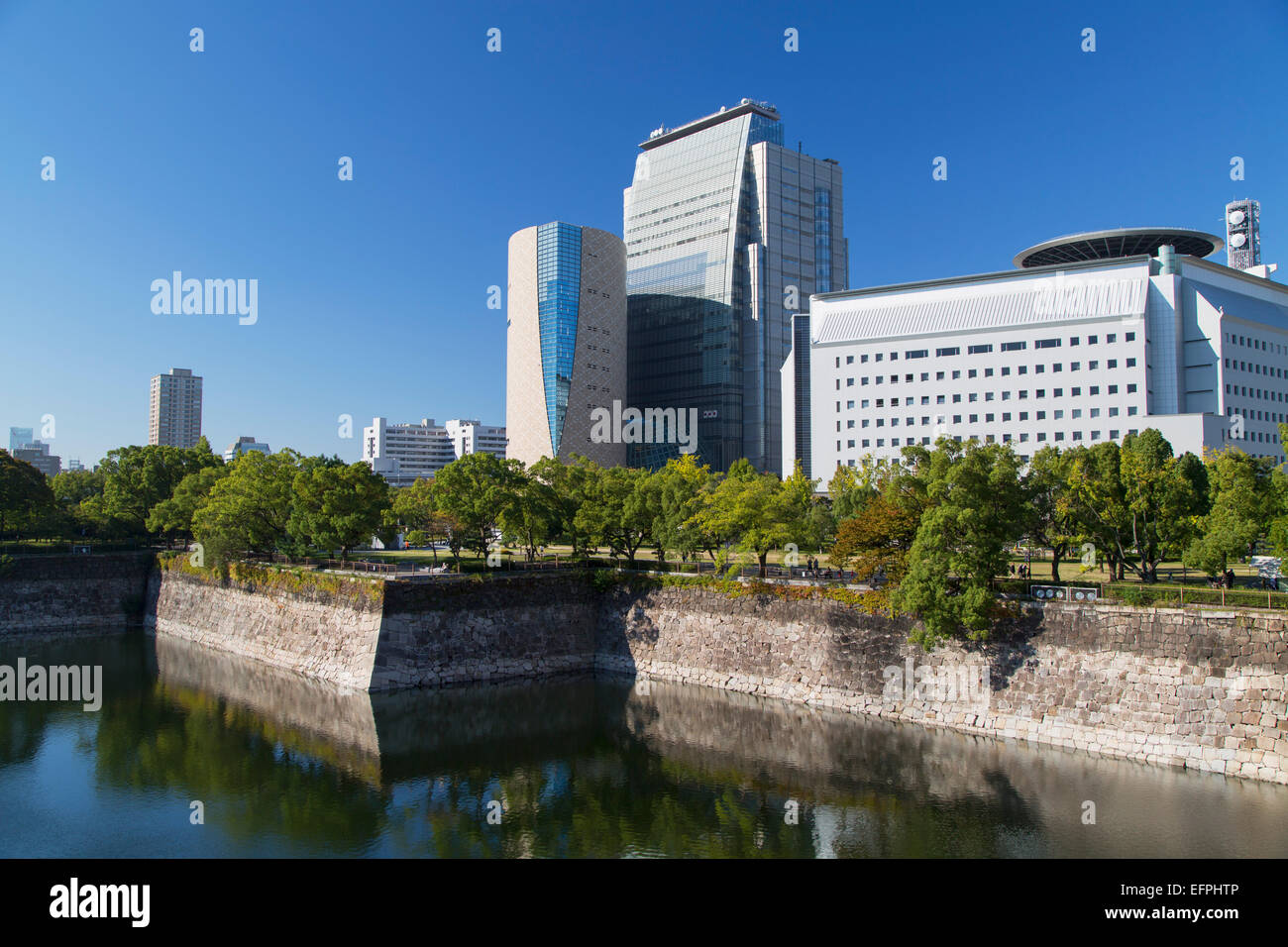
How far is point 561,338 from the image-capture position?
116 meters

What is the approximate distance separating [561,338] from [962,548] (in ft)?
283

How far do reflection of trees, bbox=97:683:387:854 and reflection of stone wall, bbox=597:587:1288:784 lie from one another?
21.0 m

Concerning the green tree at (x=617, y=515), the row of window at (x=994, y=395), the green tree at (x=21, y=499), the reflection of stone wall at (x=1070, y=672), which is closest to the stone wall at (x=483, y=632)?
the green tree at (x=617, y=515)

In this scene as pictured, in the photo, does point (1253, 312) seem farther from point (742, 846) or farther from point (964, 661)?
point (742, 846)

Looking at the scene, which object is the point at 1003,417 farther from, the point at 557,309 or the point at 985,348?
the point at 557,309

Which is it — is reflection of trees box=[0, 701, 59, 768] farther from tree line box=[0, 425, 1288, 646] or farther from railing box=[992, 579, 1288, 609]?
railing box=[992, 579, 1288, 609]

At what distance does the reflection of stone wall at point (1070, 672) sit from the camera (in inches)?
1172

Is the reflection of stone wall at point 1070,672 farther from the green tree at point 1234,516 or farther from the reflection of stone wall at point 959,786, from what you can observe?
the green tree at point 1234,516

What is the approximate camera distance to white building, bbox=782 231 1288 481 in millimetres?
78688

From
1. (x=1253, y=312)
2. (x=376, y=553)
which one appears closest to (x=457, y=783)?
(x=376, y=553)
